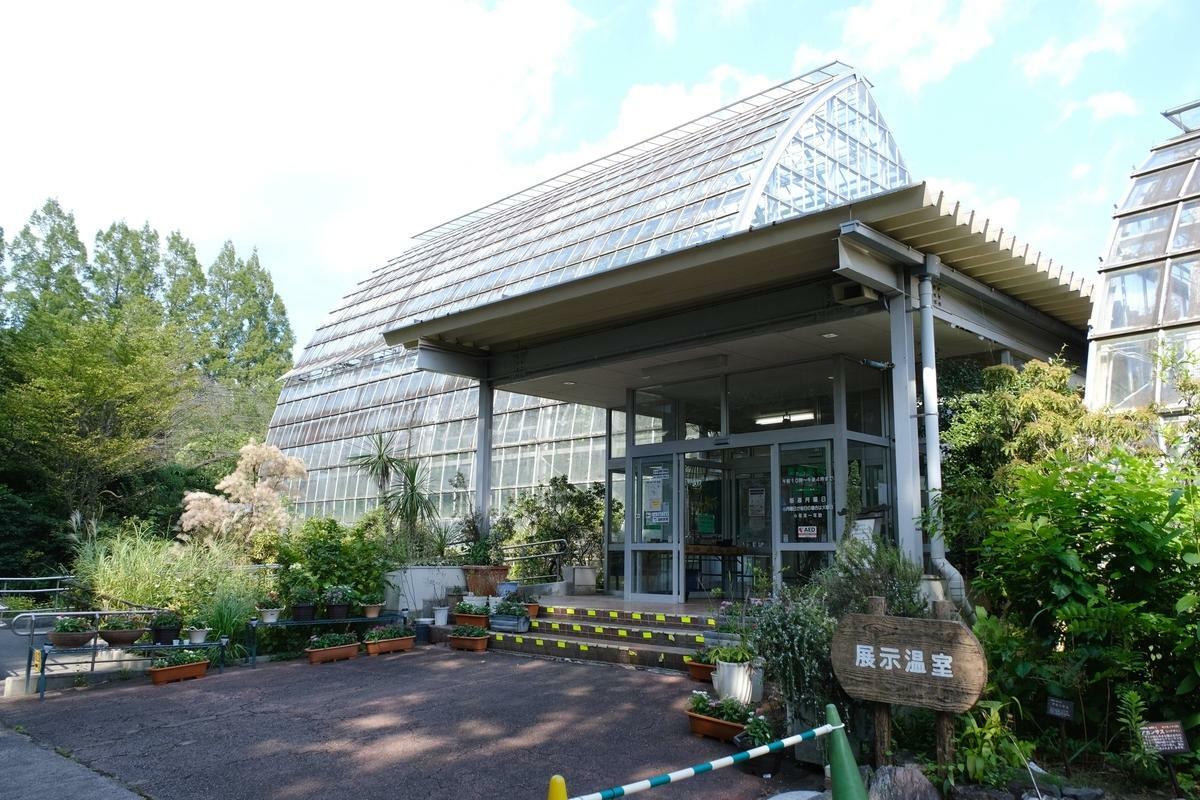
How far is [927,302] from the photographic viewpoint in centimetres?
857

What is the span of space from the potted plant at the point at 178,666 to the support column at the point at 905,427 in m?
7.85

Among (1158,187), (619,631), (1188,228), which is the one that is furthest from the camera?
(1158,187)

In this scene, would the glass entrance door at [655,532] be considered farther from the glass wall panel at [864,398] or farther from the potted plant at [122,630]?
the potted plant at [122,630]

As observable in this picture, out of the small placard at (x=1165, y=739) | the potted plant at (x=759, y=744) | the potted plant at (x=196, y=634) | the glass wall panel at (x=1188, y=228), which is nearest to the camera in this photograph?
the small placard at (x=1165, y=739)

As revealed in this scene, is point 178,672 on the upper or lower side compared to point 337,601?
lower

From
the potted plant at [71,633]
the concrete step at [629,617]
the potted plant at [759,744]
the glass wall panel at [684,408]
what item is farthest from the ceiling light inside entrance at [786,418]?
the potted plant at [71,633]

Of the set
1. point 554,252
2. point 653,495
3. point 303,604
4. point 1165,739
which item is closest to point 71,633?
point 303,604

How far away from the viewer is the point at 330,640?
33.4 ft

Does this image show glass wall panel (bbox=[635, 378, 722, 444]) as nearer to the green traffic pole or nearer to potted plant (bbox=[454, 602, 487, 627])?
potted plant (bbox=[454, 602, 487, 627])

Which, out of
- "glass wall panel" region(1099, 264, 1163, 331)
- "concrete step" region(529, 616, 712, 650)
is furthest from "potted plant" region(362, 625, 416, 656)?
"glass wall panel" region(1099, 264, 1163, 331)

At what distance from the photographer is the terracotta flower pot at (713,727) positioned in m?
5.68

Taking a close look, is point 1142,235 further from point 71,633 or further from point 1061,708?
Answer: point 71,633

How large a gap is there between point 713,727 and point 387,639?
19.6ft

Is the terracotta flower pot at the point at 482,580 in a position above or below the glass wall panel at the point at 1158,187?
below
